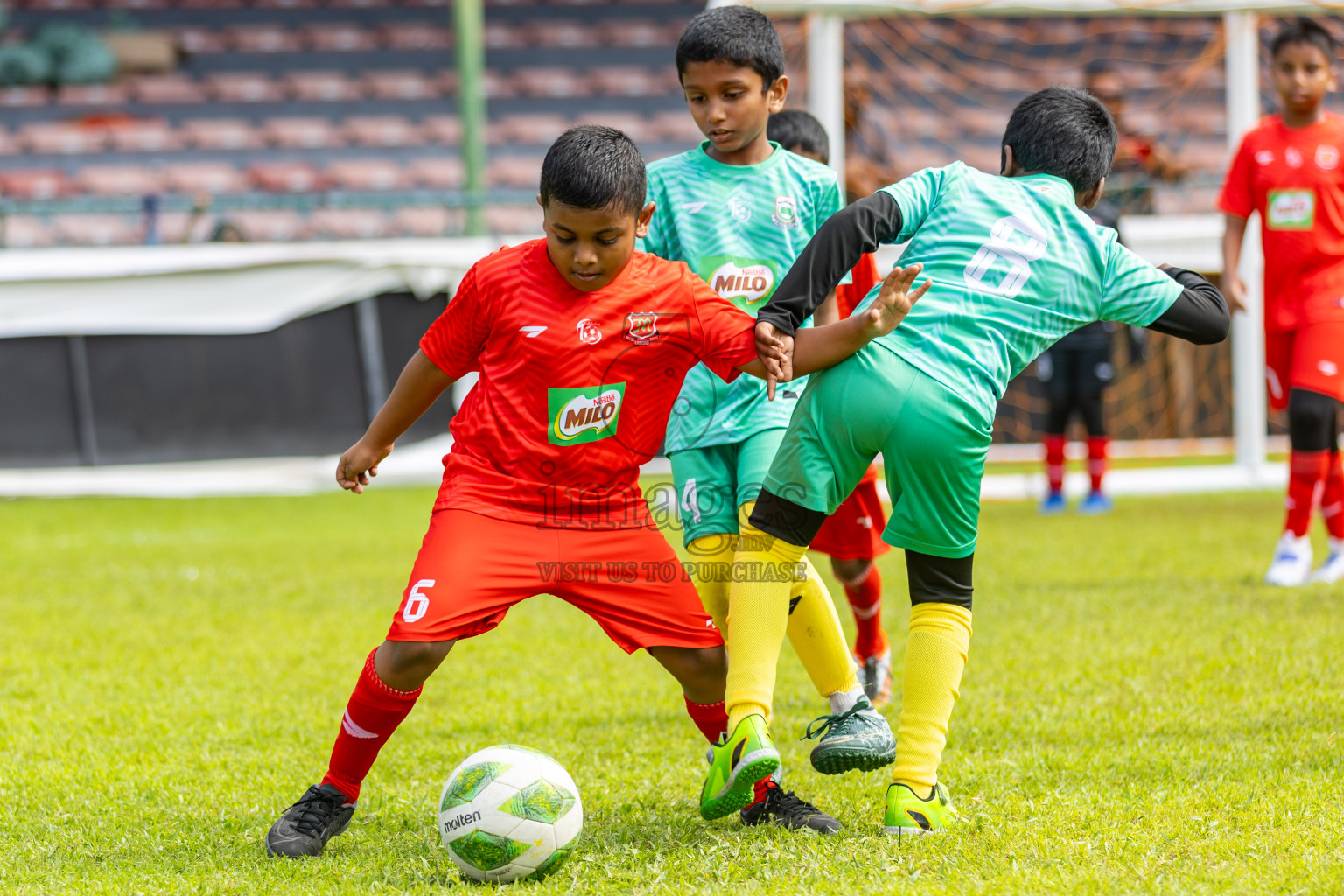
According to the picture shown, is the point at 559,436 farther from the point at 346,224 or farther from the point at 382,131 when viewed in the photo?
the point at 382,131

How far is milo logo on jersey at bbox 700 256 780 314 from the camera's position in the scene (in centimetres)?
334

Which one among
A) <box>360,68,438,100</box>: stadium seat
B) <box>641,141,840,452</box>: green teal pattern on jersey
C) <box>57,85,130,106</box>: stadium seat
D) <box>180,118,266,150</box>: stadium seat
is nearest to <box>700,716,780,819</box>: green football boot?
<box>641,141,840,452</box>: green teal pattern on jersey

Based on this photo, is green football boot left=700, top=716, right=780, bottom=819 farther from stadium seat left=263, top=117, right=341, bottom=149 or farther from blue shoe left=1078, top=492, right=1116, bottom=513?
stadium seat left=263, top=117, right=341, bottom=149

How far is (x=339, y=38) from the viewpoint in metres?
20.1

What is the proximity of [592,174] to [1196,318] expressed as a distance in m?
1.30

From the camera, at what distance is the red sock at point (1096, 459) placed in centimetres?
875

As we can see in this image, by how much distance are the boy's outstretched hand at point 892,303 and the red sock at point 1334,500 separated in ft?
13.2

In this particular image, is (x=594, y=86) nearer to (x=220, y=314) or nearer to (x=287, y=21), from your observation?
(x=287, y=21)

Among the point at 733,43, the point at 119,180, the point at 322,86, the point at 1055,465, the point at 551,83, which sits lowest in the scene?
the point at 1055,465

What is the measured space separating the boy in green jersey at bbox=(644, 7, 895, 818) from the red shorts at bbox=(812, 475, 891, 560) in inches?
23.6

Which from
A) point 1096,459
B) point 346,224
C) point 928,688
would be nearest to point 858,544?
point 928,688

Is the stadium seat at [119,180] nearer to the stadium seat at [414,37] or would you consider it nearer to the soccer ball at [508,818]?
the stadium seat at [414,37]

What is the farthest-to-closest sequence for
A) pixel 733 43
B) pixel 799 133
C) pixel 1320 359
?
pixel 1320 359
pixel 799 133
pixel 733 43

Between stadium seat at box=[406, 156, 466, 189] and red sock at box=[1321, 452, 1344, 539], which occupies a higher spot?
Answer: stadium seat at box=[406, 156, 466, 189]
